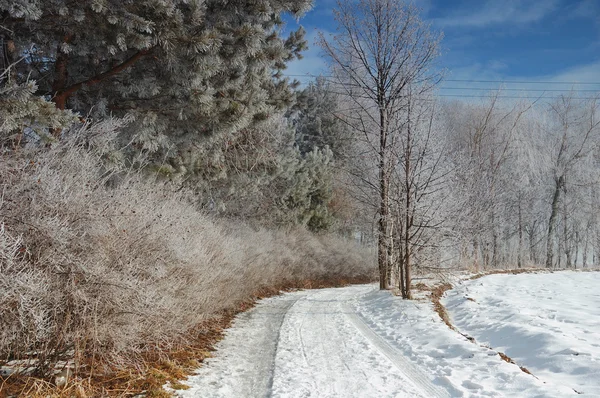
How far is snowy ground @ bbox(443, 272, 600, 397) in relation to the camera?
5.70m

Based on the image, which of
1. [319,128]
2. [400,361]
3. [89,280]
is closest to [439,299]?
[400,361]

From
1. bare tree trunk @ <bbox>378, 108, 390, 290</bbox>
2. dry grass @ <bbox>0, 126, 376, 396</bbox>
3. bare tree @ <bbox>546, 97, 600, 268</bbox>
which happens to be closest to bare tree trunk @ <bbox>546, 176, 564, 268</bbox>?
bare tree @ <bbox>546, 97, 600, 268</bbox>

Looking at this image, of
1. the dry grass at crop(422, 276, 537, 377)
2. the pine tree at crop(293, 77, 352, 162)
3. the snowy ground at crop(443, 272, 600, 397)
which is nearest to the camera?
the snowy ground at crop(443, 272, 600, 397)

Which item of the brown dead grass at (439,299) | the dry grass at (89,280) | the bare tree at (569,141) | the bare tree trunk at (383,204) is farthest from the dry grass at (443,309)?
the bare tree at (569,141)

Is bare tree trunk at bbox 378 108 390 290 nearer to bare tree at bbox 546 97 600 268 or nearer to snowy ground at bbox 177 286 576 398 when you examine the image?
snowy ground at bbox 177 286 576 398

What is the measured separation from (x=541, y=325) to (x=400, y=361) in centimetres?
324

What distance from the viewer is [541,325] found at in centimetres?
791

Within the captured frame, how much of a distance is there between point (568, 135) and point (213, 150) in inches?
1166

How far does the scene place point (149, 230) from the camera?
19.7 ft

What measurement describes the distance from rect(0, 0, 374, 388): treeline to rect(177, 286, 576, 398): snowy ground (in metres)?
1.05

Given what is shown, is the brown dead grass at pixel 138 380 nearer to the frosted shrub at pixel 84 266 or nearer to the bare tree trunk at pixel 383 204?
the frosted shrub at pixel 84 266

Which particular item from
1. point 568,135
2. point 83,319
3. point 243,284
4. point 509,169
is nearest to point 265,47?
point 243,284

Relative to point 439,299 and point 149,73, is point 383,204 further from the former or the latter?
point 149,73

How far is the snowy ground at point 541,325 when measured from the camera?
570 cm
